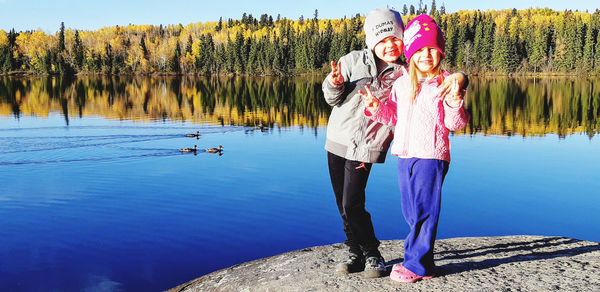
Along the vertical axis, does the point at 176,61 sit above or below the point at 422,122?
above

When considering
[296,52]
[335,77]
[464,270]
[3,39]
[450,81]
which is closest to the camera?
[450,81]

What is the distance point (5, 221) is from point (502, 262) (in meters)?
11.2

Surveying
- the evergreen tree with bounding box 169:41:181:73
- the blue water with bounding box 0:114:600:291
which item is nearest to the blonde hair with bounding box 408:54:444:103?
the blue water with bounding box 0:114:600:291

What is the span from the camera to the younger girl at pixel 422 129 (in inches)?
186

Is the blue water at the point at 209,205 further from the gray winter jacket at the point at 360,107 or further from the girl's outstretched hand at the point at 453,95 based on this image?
the girl's outstretched hand at the point at 453,95

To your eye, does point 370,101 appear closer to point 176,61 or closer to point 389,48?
point 389,48

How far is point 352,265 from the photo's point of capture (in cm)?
552

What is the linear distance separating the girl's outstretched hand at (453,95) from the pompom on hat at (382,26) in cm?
89

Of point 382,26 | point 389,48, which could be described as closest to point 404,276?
point 389,48

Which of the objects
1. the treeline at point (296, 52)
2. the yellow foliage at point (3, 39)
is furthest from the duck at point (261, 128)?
the yellow foliage at point (3, 39)

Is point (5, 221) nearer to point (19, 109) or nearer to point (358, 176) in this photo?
point (358, 176)

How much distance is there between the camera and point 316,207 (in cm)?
1362

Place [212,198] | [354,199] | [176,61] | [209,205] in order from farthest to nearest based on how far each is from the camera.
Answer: [176,61]
[212,198]
[209,205]
[354,199]

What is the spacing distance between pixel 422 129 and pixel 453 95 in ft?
1.70
